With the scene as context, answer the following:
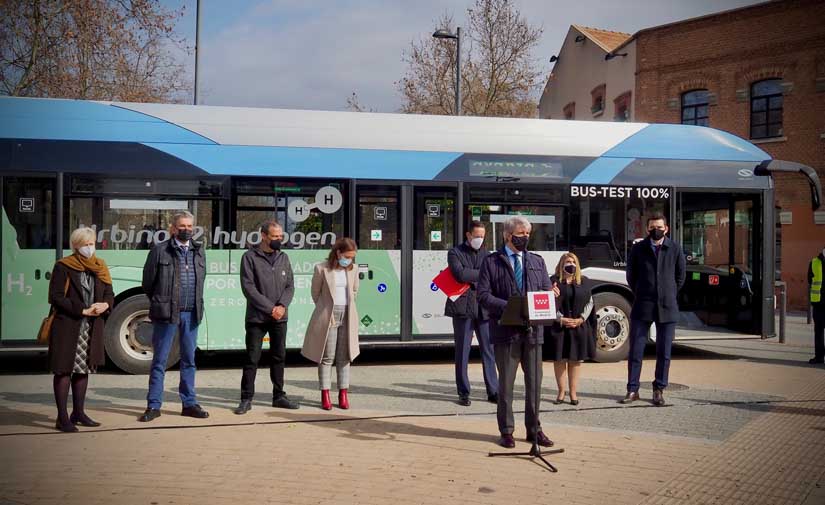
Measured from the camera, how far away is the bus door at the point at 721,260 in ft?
37.1

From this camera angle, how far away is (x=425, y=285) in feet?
34.4

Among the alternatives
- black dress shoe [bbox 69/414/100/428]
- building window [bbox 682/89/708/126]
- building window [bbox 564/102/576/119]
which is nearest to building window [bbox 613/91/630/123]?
building window [bbox 682/89/708/126]

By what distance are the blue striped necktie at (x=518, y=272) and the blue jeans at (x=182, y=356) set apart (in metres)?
3.16

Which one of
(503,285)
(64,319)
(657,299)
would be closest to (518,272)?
(503,285)

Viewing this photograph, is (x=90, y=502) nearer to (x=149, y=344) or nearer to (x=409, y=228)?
(x=149, y=344)

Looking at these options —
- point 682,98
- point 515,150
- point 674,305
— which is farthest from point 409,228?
point 682,98

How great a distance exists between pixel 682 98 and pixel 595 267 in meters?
18.1

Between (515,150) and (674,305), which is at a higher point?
(515,150)

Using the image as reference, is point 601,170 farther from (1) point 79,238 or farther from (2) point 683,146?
(1) point 79,238

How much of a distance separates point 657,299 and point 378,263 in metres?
3.74

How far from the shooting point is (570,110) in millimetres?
35531

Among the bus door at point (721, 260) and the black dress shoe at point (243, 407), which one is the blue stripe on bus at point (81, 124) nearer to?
the black dress shoe at point (243, 407)

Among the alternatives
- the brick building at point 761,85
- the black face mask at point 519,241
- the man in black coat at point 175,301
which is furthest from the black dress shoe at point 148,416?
the brick building at point 761,85

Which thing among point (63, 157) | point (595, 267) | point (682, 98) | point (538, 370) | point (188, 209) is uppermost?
point (682, 98)
